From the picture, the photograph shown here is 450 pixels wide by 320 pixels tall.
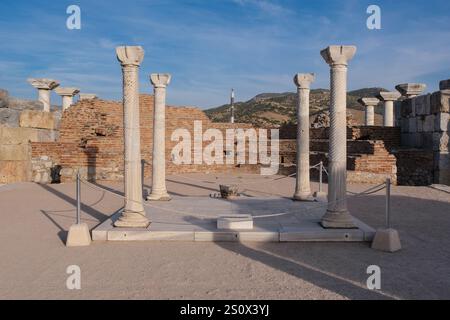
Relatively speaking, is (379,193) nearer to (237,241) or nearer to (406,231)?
(406,231)

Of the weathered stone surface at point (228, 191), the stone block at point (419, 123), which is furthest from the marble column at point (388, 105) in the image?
the weathered stone surface at point (228, 191)

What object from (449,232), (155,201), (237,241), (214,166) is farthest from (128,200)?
(214,166)

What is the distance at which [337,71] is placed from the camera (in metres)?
7.57

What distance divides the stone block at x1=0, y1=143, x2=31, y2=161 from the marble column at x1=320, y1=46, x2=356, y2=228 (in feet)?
43.2

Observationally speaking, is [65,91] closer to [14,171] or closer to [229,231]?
[14,171]

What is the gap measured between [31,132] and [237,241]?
1275 centimetres

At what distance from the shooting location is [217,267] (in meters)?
5.74

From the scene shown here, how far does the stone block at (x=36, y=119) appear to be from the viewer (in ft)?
55.0

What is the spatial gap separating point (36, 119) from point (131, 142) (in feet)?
37.7

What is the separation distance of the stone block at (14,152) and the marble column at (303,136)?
11.5 m

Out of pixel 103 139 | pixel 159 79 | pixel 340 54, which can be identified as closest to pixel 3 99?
pixel 103 139

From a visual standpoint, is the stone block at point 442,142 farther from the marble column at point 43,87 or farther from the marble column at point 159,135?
the marble column at point 43,87

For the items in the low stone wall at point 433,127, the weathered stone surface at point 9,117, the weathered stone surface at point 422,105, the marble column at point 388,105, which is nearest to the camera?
the weathered stone surface at point 9,117

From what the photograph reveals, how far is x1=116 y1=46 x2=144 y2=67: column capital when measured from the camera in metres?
7.53
